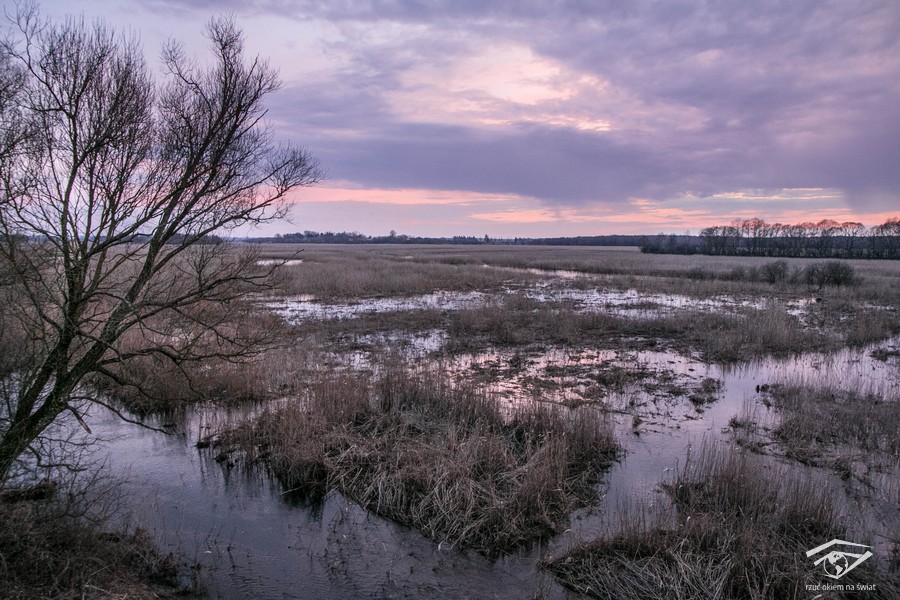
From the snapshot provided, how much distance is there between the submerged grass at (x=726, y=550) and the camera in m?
5.48

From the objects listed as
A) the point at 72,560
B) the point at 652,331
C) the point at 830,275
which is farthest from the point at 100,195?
the point at 830,275

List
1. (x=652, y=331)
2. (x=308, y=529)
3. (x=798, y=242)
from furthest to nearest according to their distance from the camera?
(x=798, y=242) < (x=652, y=331) < (x=308, y=529)

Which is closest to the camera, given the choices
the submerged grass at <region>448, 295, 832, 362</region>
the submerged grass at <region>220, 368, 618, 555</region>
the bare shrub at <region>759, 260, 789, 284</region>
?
the submerged grass at <region>220, 368, 618, 555</region>

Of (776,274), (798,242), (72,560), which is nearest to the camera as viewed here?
(72,560)

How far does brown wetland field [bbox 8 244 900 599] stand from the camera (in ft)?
19.7

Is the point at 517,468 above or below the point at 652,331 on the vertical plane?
below

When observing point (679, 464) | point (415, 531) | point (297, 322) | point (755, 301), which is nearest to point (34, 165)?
point (415, 531)

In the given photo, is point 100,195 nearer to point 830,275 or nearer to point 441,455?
point 441,455

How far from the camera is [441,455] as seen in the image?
8375 mm

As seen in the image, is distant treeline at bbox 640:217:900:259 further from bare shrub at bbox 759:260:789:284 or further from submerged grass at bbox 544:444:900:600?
submerged grass at bbox 544:444:900:600

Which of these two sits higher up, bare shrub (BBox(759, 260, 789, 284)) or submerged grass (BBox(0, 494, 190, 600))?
bare shrub (BBox(759, 260, 789, 284))

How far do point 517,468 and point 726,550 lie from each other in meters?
3.05

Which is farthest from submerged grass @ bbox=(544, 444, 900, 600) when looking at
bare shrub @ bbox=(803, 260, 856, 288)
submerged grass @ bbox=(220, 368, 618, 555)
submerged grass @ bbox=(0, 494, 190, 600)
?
bare shrub @ bbox=(803, 260, 856, 288)

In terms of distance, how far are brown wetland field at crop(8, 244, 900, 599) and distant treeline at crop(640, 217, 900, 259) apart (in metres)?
70.0
